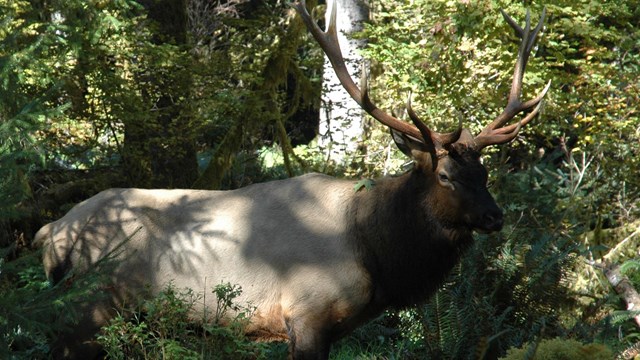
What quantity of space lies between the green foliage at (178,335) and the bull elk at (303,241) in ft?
1.02

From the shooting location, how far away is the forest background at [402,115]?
23.6 feet

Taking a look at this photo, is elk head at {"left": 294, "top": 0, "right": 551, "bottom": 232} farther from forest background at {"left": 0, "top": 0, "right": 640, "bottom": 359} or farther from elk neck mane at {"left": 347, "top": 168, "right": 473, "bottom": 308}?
forest background at {"left": 0, "top": 0, "right": 640, "bottom": 359}

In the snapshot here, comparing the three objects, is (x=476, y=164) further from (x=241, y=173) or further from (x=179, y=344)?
(x=241, y=173)

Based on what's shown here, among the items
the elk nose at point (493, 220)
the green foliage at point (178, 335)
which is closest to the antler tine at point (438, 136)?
the elk nose at point (493, 220)

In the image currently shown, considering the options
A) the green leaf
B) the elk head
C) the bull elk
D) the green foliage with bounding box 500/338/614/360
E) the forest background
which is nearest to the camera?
the green foliage with bounding box 500/338/614/360

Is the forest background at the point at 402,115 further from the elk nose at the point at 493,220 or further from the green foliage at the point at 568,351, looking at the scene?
the green foliage at the point at 568,351

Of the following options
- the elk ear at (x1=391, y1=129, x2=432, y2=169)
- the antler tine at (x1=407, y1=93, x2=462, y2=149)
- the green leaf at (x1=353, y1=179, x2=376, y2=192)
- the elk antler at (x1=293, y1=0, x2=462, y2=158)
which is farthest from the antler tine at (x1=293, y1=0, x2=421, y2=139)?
the green leaf at (x1=353, y1=179, x2=376, y2=192)

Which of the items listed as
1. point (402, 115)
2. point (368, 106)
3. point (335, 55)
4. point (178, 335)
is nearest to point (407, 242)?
point (368, 106)

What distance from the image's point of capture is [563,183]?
12.0 metres

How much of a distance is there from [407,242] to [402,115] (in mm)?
5629

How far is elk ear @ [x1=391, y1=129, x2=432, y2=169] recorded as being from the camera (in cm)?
624

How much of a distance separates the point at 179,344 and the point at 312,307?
96cm

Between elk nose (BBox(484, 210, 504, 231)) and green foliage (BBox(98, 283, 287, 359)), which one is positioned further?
elk nose (BBox(484, 210, 504, 231))

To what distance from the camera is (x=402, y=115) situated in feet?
38.4
